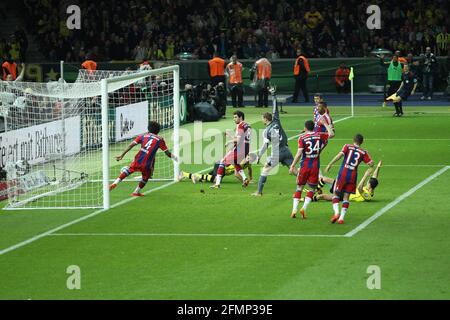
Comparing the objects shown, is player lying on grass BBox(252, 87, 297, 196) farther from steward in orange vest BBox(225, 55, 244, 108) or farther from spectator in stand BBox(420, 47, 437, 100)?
spectator in stand BBox(420, 47, 437, 100)

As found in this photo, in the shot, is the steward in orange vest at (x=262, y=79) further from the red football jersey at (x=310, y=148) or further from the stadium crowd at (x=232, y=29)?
the red football jersey at (x=310, y=148)

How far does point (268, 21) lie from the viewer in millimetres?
50781

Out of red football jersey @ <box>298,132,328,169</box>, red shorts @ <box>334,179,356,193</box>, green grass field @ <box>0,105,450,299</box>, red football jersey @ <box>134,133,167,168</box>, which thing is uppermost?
red football jersey @ <box>298,132,328,169</box>

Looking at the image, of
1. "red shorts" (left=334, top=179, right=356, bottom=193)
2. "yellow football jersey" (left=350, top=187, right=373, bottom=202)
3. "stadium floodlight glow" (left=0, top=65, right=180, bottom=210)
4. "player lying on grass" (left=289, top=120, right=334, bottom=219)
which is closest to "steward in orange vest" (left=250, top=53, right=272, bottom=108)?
"stadium floodlight glow" (left=0, top=65, right=180, bottom=210)

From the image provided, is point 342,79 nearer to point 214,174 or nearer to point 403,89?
point 403,89

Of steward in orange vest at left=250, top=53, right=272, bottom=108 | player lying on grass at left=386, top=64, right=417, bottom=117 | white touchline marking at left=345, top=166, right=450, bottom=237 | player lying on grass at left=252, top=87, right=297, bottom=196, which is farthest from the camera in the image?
steward in orange vest at left=250, top=53, right=272, bottom=108

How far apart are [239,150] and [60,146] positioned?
4.56 metres

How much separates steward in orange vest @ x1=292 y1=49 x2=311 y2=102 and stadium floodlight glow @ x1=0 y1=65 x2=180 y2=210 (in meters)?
16.3

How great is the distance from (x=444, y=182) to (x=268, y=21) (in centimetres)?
2662

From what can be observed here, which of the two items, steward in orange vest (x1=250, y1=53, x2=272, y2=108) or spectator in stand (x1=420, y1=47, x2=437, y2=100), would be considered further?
spectator in stand (x1=420, y1=47, x2=437, y2=100)

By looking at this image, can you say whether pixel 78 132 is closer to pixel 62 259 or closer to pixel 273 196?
pixel 273 196

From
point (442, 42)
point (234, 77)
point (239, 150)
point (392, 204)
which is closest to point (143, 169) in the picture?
point (239, 150)

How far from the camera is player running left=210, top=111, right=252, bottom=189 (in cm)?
2467

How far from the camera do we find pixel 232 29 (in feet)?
Result: 167
